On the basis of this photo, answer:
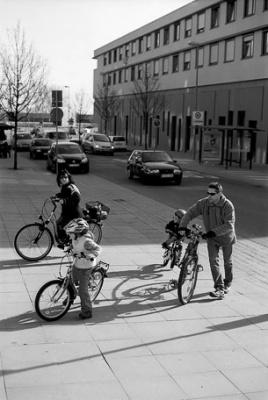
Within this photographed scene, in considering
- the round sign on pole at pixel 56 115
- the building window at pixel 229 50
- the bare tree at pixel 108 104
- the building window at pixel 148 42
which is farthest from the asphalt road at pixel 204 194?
the bare tree at pixel 108 104

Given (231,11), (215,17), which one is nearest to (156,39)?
(215,17)

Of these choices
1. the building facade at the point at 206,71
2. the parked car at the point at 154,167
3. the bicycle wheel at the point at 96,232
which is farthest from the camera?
the building facade at the point at 206,71

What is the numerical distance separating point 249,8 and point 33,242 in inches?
1370

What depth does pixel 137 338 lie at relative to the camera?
6.48m

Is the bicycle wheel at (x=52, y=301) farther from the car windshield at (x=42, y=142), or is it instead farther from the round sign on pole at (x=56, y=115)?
the car windshield at (x=42, y=142)

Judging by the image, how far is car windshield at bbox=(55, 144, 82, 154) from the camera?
30.8 metres

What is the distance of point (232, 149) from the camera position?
122ft

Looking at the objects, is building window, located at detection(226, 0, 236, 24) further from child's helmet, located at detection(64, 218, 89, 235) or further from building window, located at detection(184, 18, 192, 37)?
child's helmet, located at detection(64, 218, 89, 235)

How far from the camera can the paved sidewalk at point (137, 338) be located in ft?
17.0

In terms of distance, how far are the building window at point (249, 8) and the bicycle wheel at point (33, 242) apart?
33.9 metres

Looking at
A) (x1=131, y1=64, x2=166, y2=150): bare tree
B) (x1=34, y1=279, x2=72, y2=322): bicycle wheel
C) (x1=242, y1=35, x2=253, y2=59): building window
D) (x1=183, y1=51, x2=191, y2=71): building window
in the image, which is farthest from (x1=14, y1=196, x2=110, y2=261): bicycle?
(x1=131, y1=64, x2=166, y2=150): bare tree

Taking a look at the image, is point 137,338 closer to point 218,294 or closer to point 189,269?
point 189,269

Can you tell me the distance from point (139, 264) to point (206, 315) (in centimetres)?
276

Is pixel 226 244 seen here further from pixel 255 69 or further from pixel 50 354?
pixel 255 69
